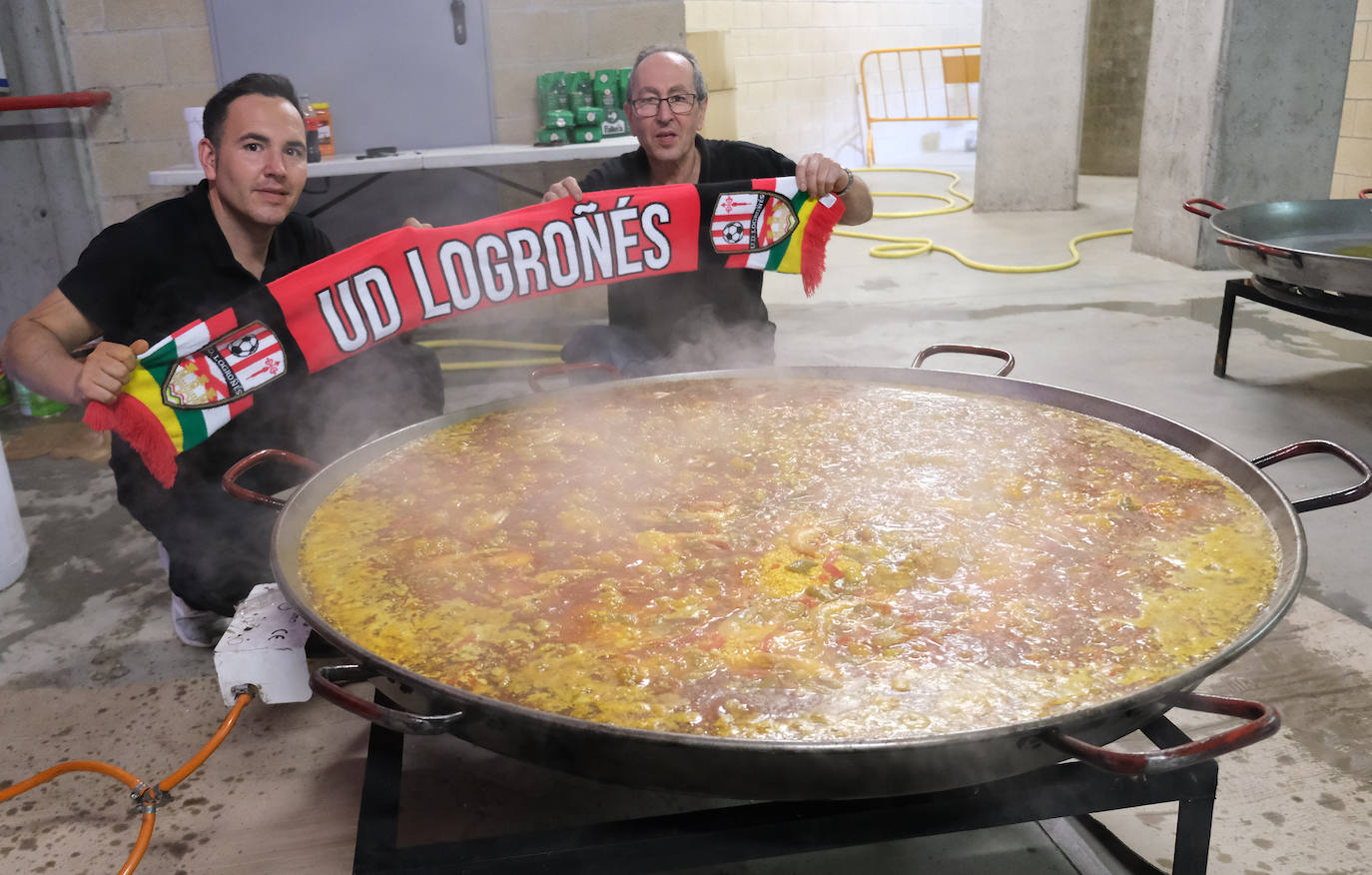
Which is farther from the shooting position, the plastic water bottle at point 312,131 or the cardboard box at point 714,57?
the cardboard box at point 714,57

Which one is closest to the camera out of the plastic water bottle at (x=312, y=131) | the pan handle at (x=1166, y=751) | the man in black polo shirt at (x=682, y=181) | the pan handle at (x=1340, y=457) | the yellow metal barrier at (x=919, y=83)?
the pan handle at (x=1166, y=751)

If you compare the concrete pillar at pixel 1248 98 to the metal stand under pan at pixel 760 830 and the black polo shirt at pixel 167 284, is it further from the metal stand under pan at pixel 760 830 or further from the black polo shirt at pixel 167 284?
the metal stand under pan at pixel 760 830

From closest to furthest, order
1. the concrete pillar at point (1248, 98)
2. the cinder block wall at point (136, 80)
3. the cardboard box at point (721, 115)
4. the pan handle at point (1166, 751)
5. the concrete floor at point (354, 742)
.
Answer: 1. the pan handle at point (1166, 751)
2. the concrete floor at point (354, 742)
3. the cinder block wall at point (136, 80)
4. the concrete pillar at point (1248, 98)
5. the cardboard box at point (721, 115)

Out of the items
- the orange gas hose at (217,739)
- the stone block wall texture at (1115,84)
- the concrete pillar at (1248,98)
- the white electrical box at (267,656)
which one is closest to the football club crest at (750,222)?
the white electrical box at (267,656)

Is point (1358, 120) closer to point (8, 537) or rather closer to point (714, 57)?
point (714, 57)

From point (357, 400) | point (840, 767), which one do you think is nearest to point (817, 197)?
point (357, 400)

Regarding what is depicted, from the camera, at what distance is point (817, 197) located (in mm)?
2604

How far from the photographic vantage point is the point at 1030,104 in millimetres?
7184

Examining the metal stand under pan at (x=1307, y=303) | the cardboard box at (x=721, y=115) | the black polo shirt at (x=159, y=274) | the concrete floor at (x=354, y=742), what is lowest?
the concrete floor at (x=354, y=742)

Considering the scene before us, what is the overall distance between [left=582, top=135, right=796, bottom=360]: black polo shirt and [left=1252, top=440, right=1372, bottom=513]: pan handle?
5.64 ft

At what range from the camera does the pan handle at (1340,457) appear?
138 cm

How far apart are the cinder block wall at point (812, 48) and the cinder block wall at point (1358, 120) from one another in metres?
4.58

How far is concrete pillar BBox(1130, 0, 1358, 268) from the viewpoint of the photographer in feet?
16.5

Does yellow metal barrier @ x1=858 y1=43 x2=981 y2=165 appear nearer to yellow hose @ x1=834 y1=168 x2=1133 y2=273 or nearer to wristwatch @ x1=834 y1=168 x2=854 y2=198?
yellow hose @ x1=834 y1=168 x2=1133 y2=273
